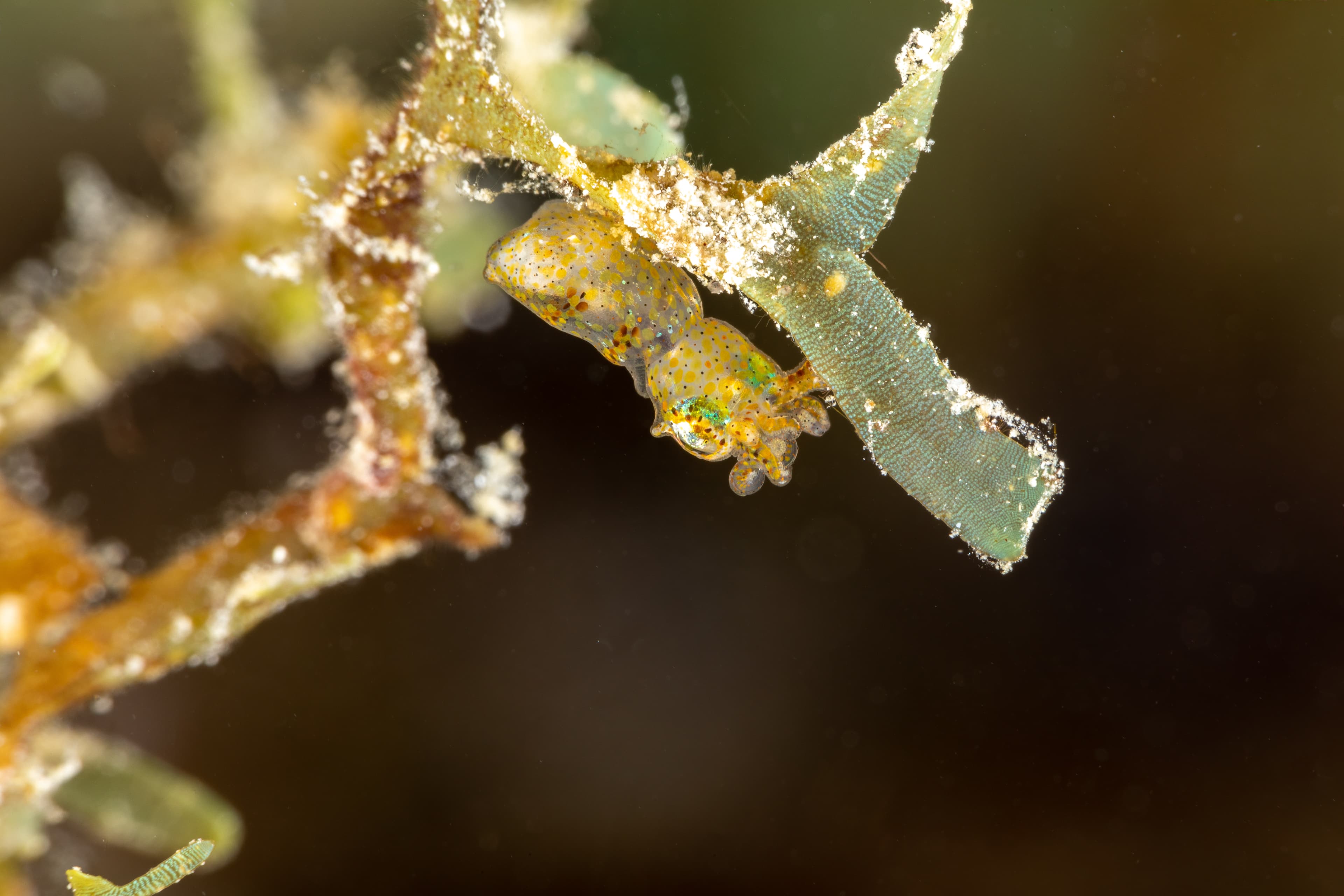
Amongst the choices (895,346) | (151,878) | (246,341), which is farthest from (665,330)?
(151,878)

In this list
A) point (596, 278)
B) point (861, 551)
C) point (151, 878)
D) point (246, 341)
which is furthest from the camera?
point (861, 551)

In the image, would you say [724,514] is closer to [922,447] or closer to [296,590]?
[922,447]

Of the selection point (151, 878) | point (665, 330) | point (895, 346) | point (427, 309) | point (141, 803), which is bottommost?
point (151, 878)

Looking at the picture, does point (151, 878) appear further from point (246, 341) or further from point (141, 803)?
point (246, 341)

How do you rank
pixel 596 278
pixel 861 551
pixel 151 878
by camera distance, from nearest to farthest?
pixel 596 278 < pixel 151 878 < pixel 861 551

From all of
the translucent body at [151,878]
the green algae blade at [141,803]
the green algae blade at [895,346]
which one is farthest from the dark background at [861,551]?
the green algae blade at [895,346]

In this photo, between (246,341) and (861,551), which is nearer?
(246,341)

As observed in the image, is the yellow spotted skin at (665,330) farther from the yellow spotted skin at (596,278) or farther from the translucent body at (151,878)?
the translucent body at (151,878)
